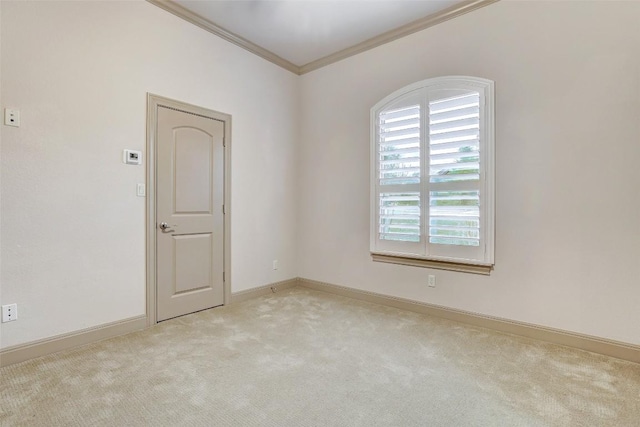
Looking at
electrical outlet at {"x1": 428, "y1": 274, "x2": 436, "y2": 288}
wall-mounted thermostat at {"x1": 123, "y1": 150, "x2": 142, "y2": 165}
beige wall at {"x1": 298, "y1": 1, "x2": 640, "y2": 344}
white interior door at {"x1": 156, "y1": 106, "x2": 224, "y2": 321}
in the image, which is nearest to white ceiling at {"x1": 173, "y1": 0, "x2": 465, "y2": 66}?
beige wall at {"x1": 298, "y1": 1, "x2": 640, "y2": 344}

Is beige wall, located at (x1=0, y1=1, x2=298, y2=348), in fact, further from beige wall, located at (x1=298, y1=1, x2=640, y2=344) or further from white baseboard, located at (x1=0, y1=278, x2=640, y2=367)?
beige wall, located at (x1=298, y1=1, x2=640, y2=344)

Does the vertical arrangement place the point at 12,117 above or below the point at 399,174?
above

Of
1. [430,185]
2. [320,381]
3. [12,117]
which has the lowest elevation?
[320,381]

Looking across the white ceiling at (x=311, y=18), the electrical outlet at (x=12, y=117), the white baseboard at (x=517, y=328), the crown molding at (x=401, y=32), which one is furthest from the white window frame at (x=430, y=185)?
the electrical outlet at (x=12, y=117)

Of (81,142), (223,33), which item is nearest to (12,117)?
(81,142)

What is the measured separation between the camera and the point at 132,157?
2.92 meters

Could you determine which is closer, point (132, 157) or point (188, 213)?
point (132, 157)

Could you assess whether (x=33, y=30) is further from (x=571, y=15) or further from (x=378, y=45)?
(x=571, y=15)

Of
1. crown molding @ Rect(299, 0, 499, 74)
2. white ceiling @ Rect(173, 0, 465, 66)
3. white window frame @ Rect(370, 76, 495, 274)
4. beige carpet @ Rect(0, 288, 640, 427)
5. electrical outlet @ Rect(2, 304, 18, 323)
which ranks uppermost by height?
white ceiling @ Rect(173, 0, 465, 66)

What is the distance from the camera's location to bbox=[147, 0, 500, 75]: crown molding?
3098mm

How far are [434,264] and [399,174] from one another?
3.35 feet

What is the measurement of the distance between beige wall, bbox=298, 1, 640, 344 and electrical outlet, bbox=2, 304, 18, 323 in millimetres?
3302

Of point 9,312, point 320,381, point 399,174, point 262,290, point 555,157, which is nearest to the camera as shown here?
point 320,381

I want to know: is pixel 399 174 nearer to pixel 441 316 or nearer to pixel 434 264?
pixel 434 264
